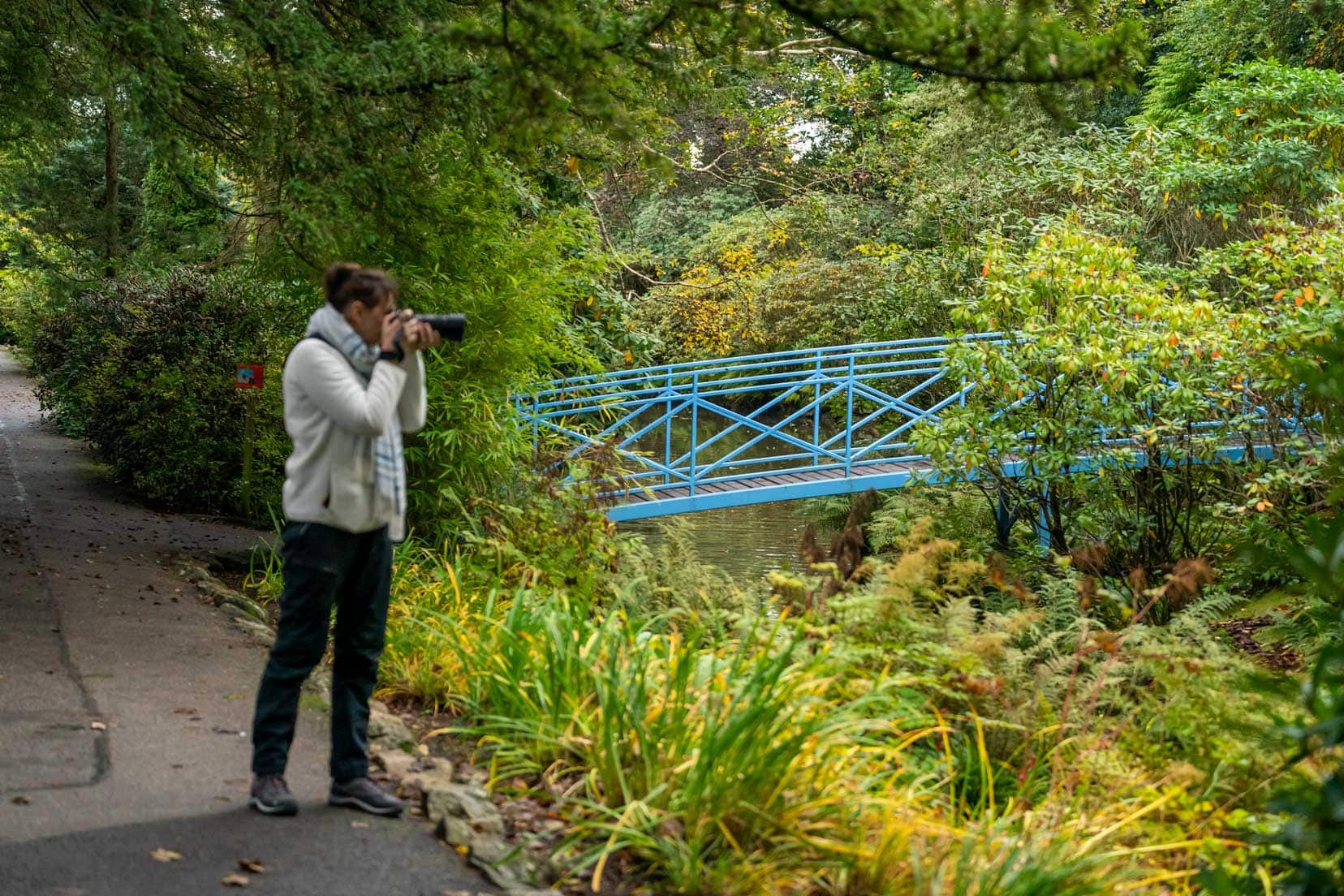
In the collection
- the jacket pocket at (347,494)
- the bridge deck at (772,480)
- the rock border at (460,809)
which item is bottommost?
the rock border at (460,809)

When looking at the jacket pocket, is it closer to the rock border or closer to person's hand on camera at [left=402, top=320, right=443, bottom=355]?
person's hand on camera at [left=402, top=320, right=443, bottom=355]

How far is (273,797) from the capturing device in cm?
405

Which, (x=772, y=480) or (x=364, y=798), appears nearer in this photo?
(x=364, y=798)

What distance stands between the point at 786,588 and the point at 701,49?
2.50 m

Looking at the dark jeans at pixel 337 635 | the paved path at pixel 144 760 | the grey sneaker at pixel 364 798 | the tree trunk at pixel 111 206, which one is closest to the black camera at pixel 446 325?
the dark jeans at pixel 337 635

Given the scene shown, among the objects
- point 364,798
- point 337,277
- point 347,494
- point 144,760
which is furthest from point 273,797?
point 337,277

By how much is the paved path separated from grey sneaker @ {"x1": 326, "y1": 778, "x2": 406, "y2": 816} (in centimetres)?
4

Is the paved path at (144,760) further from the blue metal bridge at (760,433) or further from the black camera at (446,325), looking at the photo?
the blue metal bridge at (760,433)

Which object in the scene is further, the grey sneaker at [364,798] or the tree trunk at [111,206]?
the tree trunk at [111,206]

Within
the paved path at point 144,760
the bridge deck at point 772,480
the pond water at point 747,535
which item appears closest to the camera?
the paved path at point 144,760

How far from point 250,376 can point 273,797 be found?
6411 mm

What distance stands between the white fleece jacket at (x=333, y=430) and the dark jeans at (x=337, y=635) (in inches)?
3.2

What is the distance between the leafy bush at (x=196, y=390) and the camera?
11070mm

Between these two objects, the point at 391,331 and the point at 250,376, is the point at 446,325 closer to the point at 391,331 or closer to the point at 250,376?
the point at 391,331
